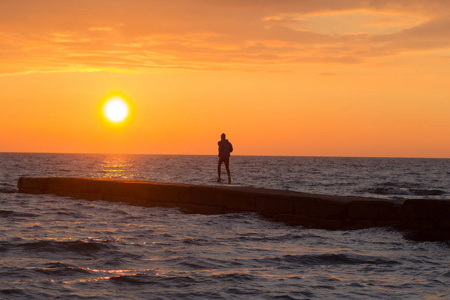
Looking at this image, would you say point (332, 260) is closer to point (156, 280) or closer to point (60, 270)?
point (156, 280)

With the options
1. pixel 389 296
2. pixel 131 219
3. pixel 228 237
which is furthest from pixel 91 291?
pixel 131 219

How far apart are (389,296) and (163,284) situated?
216cm

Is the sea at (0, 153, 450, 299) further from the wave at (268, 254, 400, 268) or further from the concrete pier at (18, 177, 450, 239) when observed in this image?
the concrete pier at (18, 177, 450, 239)

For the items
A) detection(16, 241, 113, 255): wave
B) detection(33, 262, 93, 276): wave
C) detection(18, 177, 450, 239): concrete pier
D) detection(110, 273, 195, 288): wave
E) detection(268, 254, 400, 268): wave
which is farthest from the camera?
detection(18, 177, 450, 239): concrete pier

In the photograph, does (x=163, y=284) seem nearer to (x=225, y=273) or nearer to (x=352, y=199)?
(x=225, y=273)

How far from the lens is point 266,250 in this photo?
7.52 m

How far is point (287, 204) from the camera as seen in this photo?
10789mm

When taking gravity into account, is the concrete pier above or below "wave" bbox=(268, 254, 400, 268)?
above

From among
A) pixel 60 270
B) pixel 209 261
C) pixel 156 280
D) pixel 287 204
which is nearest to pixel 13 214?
pixel 287 204

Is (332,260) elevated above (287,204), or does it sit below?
below

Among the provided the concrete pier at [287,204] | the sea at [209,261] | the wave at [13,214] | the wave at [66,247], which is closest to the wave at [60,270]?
the sea at [209,261]

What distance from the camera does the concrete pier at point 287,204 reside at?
873 centimetres

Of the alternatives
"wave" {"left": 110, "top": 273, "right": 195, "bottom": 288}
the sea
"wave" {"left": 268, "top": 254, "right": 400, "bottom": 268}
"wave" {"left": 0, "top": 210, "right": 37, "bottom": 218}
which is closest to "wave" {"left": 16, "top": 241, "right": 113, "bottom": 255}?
the sea

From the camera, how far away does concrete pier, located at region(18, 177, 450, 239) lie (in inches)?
344
